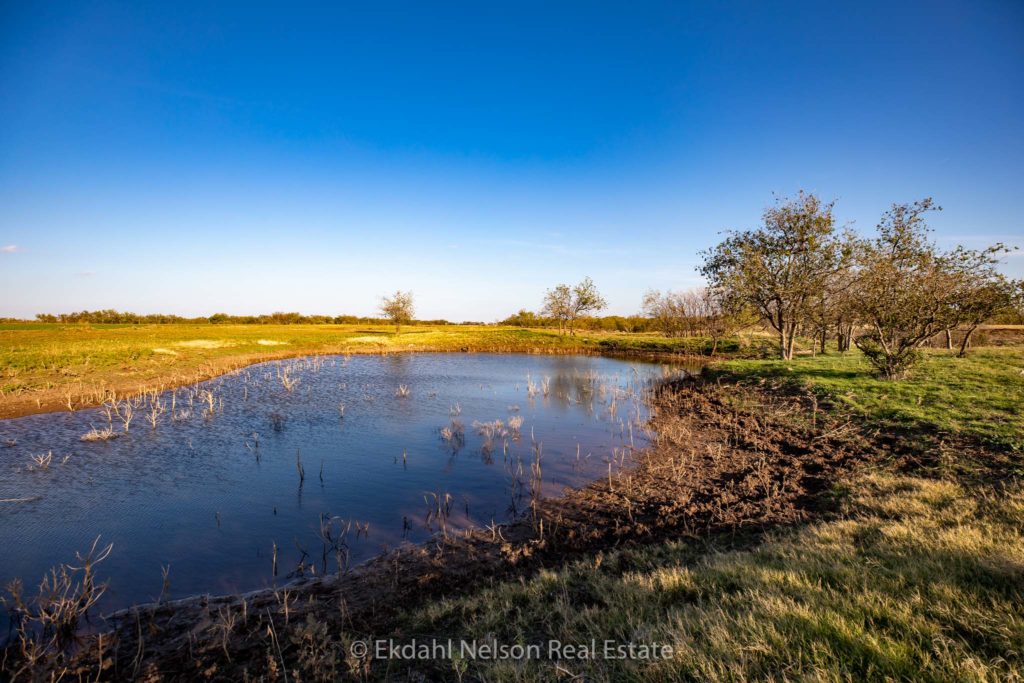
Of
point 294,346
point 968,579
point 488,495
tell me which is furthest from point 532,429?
point 294,346

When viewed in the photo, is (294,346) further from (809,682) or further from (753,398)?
(809,682)

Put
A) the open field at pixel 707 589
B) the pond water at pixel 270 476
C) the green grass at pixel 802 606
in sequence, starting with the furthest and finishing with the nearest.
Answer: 1. the pond water at pixel 270 476
2. the open field at pixel 707 589
3. the green grass at pixel 802 606

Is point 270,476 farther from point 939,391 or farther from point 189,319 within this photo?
point 189,319

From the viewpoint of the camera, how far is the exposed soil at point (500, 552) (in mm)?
6227

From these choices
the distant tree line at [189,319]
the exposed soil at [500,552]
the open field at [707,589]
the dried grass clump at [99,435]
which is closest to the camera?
the open field at [707,589]

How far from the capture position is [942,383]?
21.2 m

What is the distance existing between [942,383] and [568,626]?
86.8ft

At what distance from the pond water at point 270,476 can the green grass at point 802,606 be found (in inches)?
191

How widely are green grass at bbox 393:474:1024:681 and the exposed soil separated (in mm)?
1081

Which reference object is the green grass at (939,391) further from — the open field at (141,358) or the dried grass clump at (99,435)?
the dried grass clump at (99,435)

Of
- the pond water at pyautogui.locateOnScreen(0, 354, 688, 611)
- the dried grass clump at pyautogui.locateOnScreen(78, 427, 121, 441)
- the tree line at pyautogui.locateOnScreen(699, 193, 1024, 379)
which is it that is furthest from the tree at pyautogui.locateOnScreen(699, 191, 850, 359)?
the dried grass clump at pyautogui.locateOnScreen(78, 427, 121, 441)

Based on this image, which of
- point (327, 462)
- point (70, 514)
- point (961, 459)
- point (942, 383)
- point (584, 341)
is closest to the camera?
point (70, 514)

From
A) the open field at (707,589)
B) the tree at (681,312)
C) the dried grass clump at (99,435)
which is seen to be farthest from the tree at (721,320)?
the dried grass clump at (99,435)

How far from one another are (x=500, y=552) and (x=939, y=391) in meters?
23.5
